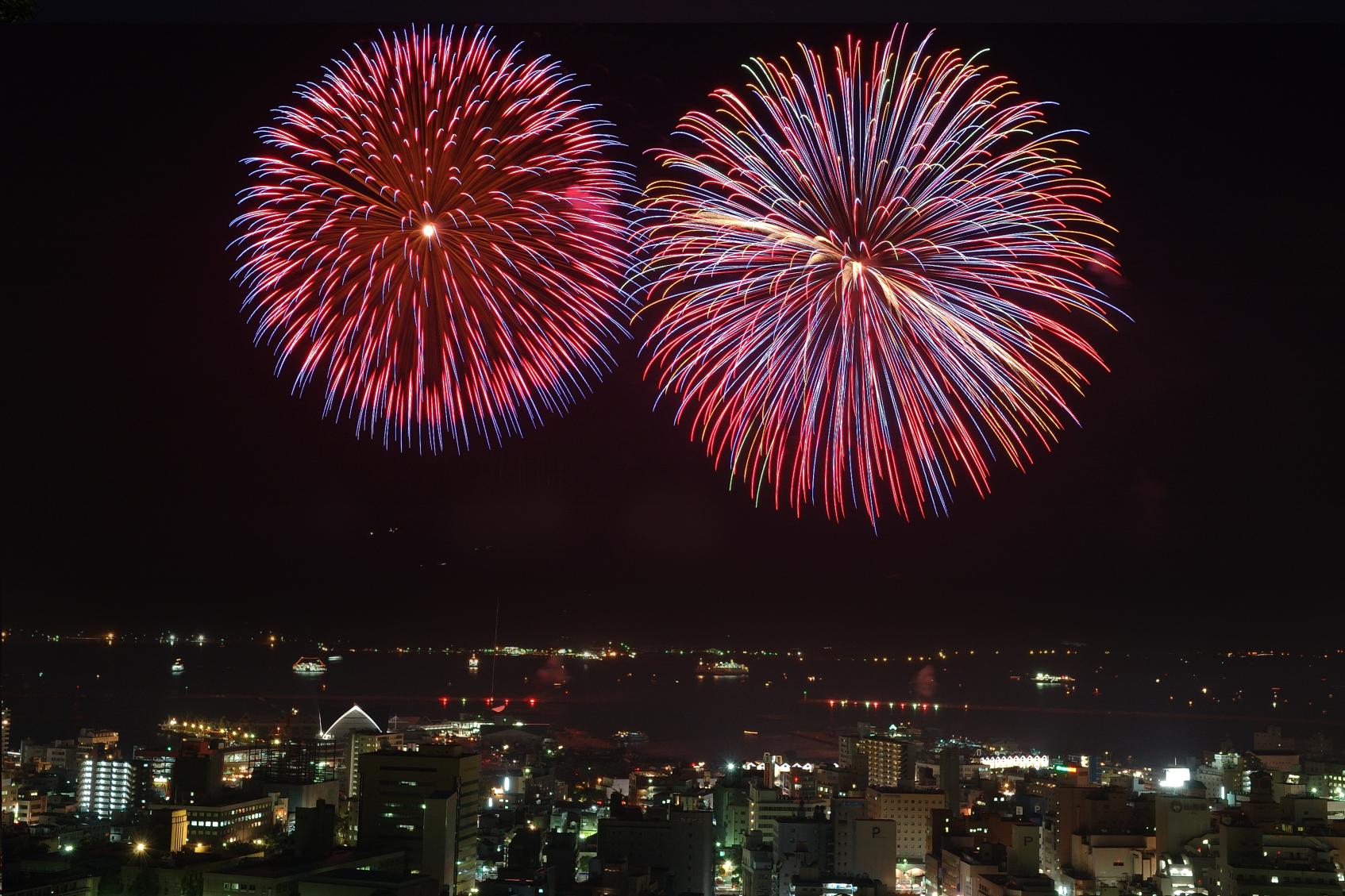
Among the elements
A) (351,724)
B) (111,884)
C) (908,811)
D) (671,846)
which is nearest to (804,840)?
(671,846)

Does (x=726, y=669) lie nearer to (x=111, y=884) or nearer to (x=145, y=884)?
(x=111, y=884)

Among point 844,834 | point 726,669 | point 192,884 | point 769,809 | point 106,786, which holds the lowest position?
point 726,669

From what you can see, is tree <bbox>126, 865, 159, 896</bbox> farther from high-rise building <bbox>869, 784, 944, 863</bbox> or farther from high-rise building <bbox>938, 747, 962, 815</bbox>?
high-rise building <bbox>938, 747, 962, 815</bbox>

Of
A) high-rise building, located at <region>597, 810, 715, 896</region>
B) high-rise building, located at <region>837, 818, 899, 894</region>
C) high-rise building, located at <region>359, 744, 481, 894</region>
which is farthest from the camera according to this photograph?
high-rise building, located at <region>837, 818, 899, 894</region>

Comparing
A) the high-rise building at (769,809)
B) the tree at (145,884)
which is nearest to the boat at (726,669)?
the high-rise building at (769,809)

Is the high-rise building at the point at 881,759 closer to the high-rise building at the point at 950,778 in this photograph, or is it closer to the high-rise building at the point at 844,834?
the high-rise building at the point at 950,778

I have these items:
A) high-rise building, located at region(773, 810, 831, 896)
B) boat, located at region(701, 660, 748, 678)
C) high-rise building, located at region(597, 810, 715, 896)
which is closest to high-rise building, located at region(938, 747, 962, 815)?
high-rise building, located at region(773, 810, 831, 896)
